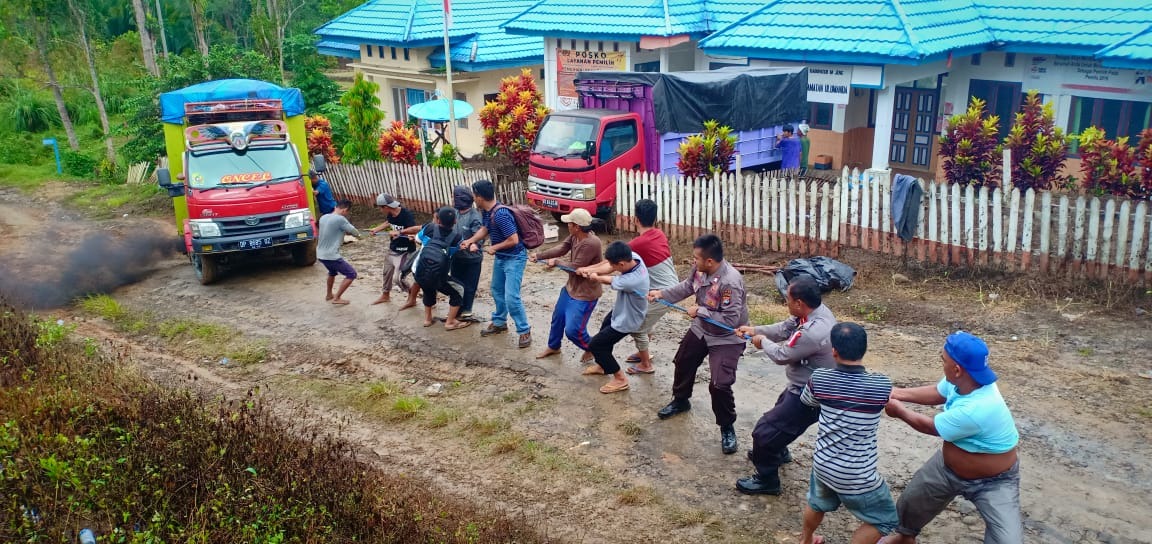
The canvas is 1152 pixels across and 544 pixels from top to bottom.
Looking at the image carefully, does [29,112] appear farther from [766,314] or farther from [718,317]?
[718,317]

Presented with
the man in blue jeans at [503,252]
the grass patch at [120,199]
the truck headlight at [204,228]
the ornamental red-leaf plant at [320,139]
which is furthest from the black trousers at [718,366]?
the grass patch at [120,199]

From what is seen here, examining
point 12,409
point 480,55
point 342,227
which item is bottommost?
point 12,409

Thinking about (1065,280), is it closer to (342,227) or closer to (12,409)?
(342,227)

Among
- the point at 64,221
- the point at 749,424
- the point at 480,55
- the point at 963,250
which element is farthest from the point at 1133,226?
the point at 64,221

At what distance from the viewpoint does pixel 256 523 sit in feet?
15.9

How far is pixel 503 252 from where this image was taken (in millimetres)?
8516

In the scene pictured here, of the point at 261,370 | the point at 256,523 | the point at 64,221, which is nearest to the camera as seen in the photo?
the point at 256,523

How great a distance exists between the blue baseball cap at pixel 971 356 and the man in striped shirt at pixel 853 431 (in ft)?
1.25

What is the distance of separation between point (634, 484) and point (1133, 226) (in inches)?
257

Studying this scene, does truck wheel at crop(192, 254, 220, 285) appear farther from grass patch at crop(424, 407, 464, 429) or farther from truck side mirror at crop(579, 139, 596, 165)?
grass patch at crop(424, 407, 464, 429)

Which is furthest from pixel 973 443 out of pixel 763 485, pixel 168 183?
pixel 168 183

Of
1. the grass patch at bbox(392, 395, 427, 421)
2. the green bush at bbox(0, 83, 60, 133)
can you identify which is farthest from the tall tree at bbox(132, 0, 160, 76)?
the grass patch at bbox(392, 395, 427, 421)

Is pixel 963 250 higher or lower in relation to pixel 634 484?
higher

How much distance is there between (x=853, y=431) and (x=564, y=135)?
962cm
